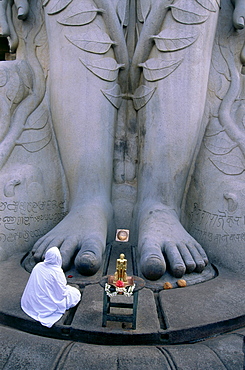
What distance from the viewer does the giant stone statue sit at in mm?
2908

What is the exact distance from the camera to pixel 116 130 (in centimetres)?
328

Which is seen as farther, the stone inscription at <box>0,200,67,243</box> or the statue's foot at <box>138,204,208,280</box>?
the stone inscription at <box>0,200,67,243</box>

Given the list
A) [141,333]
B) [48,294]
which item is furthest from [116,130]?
[141,333]

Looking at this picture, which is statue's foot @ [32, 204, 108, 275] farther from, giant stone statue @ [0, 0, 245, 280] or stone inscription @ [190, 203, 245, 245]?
stone inscription @ [190, 203, 245, 245]

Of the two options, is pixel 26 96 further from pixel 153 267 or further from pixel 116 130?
pixel 153 267

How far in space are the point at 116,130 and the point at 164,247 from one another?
1184 mm

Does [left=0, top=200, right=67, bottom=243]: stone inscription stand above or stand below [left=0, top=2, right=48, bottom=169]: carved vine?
below

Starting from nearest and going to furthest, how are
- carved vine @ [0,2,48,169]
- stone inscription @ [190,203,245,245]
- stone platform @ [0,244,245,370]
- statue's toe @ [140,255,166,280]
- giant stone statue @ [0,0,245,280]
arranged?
stone platform @ [0,244,245,370] → statue's toe @ [140,255,166,280] → stone inscription @ [190,203,245,245] → giant stone statue @ [0,0,245,280] → carved vine @ [0,2,48,169]

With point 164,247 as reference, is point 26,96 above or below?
above

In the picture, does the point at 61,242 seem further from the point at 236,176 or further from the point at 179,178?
the point at 236,176

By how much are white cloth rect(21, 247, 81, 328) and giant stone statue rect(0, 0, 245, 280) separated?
83 centimetres

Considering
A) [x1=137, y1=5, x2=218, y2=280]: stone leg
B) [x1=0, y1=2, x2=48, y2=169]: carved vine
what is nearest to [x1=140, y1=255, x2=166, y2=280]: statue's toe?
[x1=137, y1=5, x2=218, y2=280]: stone leg

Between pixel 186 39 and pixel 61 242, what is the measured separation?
5.70ft

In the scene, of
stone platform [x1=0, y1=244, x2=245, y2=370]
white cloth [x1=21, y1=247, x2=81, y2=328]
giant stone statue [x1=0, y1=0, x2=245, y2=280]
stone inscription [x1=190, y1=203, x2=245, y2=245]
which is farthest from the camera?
giant stone statue [x1=0, y1=0, x2=245, y2=280]
